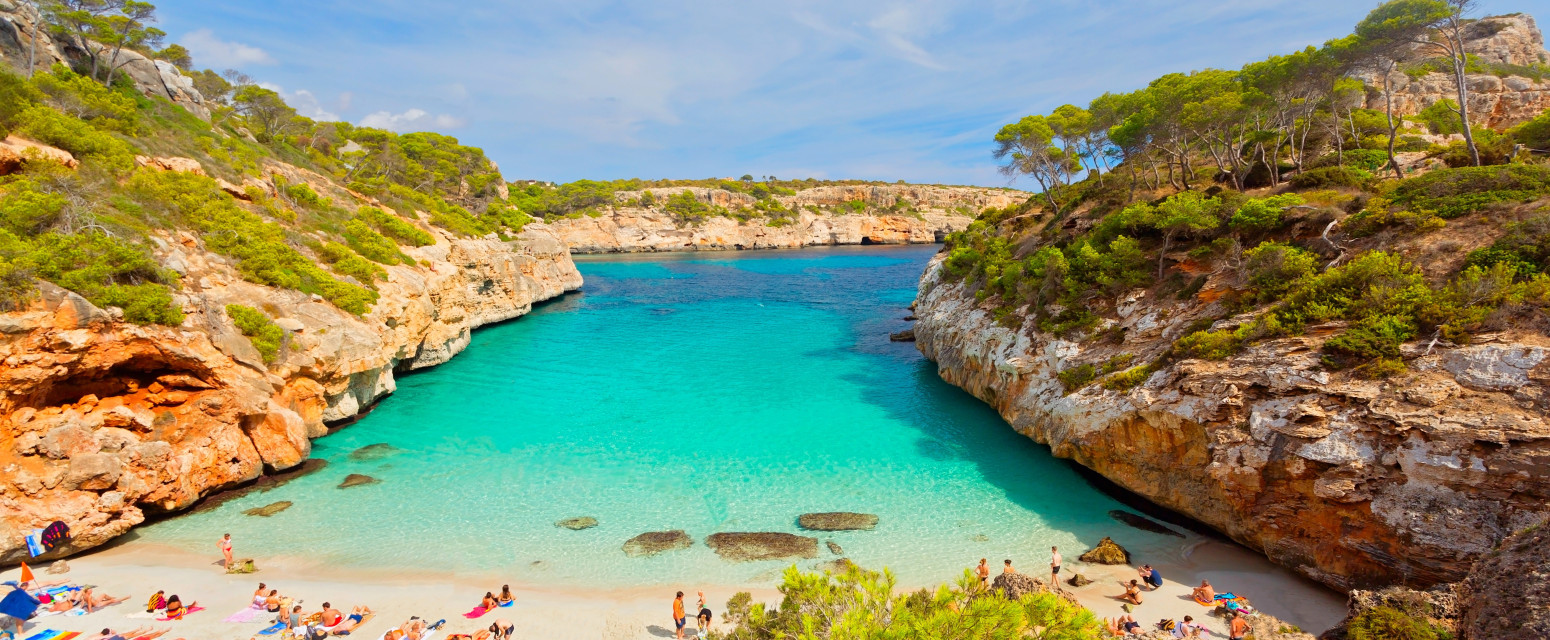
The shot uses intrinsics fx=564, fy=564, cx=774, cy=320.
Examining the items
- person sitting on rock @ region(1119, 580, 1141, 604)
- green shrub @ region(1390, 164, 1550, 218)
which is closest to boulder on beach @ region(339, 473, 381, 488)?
person sitting on rock @ region(1119, 580, 1141, 604)

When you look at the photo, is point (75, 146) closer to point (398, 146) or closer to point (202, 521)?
point (202, 521)

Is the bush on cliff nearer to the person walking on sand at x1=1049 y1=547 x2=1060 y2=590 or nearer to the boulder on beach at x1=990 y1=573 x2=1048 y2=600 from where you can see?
the boulder on beach at x1=990 y1=573 x2=1048 y2=600

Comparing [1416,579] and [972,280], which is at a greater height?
[972,280]

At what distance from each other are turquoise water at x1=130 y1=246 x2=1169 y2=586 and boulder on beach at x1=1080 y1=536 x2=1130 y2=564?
25.8 inches

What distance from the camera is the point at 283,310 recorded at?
18344mm

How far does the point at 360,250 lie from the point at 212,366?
12.4 metres

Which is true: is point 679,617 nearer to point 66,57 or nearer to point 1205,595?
point 1205,595

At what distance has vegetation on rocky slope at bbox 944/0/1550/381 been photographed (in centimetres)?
1097

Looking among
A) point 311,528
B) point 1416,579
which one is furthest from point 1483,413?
point 311,528

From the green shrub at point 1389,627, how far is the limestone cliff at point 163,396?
2277cm

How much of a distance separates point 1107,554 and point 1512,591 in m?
6.05

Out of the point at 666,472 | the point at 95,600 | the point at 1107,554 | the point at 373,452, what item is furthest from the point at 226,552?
the point at 1107,554

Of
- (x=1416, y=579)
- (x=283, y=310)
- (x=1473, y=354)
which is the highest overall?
(x=283, y=310)

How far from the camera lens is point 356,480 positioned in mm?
15812
